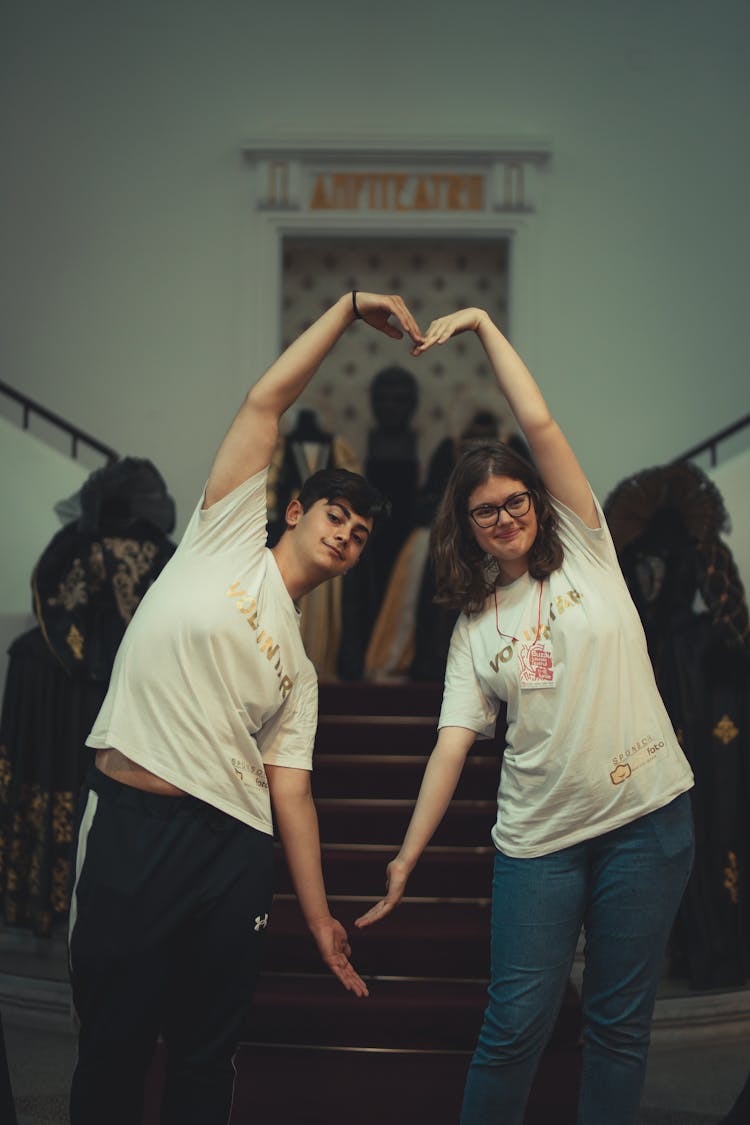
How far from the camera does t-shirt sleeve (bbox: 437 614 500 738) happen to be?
184 cm

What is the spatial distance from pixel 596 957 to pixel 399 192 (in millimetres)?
5025

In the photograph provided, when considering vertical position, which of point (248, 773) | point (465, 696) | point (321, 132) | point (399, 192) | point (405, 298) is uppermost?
point (321, 132)

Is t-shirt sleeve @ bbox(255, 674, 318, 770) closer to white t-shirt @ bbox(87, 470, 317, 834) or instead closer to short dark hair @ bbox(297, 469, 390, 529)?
white t-shirt @ bbox(87, 470, 317, 834)

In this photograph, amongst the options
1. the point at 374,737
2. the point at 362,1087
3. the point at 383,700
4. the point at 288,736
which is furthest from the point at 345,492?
the point at 383,700

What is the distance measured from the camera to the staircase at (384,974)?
8.22ft

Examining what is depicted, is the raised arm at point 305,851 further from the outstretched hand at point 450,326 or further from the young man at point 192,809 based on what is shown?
the outstretched hand at point 450,326

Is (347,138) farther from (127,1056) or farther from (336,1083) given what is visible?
(127,1056)

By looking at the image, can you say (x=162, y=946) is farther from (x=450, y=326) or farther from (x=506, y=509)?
(x=450, y=326)

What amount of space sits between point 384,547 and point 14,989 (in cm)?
260

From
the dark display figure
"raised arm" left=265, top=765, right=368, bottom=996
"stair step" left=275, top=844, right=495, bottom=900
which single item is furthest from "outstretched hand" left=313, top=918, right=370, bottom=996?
the dark display figure

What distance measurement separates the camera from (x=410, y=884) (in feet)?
10.8

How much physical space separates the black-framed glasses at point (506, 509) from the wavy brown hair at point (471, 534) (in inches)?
1.1

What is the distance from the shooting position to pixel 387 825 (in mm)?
3439

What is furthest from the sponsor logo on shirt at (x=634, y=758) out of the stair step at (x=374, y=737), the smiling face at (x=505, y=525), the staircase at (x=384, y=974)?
the stair step at (x=374, y=737)
